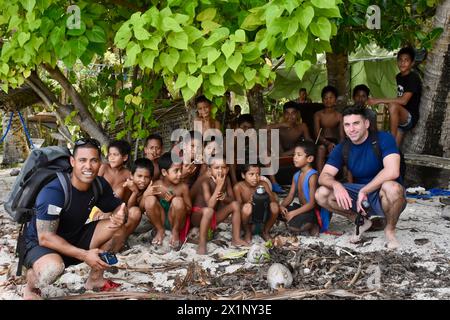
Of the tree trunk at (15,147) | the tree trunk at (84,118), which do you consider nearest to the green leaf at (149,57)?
the tree trunk at (84,118)

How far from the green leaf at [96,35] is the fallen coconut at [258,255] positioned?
205 cm

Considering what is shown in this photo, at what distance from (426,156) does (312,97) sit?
569 centimetres

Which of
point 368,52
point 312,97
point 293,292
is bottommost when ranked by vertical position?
point 293,292

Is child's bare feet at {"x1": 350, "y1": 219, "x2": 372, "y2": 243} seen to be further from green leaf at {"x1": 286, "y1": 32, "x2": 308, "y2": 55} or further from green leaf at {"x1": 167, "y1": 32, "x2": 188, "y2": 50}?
green leaf at {"x1": 167, "y1": 32, "x2": 188, "y2": 50}

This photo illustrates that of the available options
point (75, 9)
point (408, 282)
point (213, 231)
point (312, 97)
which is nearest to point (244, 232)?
point (213, 231)

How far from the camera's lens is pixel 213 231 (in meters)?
4.89

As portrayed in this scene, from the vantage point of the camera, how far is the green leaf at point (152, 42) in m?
3.70

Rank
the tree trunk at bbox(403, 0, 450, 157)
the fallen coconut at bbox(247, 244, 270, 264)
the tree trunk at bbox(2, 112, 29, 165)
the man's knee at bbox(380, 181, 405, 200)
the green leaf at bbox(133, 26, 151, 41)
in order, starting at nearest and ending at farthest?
the green leaf at bbox(133, 26, 151, 41)
the fallen coconut at bbox(247, 244, 270, 264)
the man's knee at bbox(380, 181, 405, 200)
the tree trunk at bbox(403, 0, 450, 157)
the tree trunk at bbox(2, 112, 29, 165)

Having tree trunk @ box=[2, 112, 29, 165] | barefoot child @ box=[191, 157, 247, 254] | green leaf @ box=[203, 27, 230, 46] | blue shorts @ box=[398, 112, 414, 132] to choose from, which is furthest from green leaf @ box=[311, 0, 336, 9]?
tree trunk @ box=[2, 112, 29, 165]

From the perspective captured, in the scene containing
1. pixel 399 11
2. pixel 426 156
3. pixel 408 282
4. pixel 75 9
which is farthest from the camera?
pixel 426 156

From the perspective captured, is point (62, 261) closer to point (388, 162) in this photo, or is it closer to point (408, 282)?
point (408, 282)

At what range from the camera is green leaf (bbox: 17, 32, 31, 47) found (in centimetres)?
411

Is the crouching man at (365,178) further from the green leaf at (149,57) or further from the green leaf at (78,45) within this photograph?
the green leaf at (78,45)

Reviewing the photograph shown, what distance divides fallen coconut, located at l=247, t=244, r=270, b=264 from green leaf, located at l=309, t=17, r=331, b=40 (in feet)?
5.73
